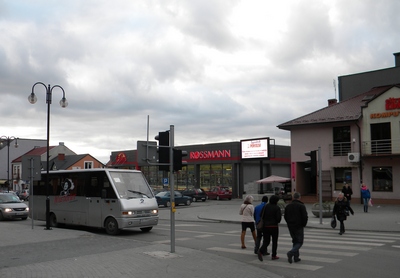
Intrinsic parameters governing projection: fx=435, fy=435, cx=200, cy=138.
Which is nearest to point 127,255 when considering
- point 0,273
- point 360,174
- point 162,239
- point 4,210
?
point 0,273

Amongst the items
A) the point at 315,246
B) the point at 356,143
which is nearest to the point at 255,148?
the point at 356,143

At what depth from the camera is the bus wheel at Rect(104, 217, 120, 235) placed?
1612 cm

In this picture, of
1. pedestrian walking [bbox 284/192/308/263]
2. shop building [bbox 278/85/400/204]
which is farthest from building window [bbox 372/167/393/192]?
pedestrian walking [bbox 284/192/308/263]

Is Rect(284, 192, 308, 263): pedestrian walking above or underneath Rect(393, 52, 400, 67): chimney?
underneath

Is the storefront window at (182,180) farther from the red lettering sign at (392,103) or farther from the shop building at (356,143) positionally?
the red lettering sign at (392,103)

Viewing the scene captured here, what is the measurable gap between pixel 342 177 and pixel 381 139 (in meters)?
4.26

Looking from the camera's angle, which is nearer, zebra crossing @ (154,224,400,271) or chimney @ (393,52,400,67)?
zebra crossing @ (154,224,400,271)

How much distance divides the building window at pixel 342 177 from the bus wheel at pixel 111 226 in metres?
23.3

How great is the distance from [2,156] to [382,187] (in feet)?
243

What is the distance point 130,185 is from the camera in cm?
1678

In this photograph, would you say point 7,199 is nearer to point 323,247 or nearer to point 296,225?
point 323,247

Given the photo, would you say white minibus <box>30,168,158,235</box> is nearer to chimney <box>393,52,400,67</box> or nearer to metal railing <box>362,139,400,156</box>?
metal railing <box>362,139,400,156</box>

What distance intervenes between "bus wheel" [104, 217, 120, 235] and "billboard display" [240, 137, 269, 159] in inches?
1253

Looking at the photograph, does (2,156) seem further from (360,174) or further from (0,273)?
(0,273)
